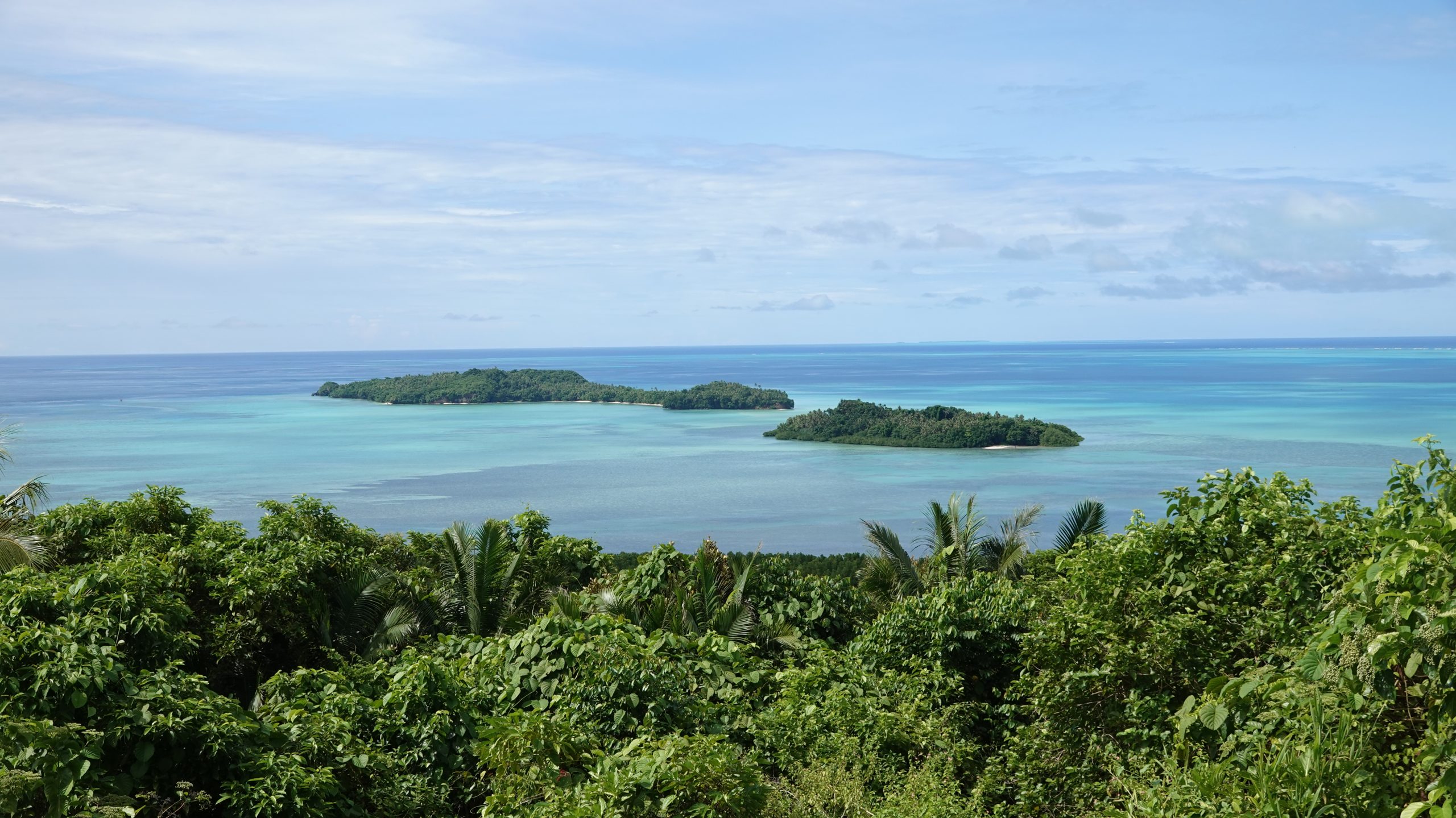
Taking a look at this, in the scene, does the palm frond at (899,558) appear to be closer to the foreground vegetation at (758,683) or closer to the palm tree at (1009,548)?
the palm tree at (1009,548)

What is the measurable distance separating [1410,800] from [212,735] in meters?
6.57

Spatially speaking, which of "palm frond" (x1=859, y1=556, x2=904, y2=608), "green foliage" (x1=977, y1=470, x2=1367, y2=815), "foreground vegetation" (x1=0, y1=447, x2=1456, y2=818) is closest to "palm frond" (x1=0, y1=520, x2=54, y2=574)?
"foreground vegetation" (x1=0, y1=447, x2=1456, y2=818)

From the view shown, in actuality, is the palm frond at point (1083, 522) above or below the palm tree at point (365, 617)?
above

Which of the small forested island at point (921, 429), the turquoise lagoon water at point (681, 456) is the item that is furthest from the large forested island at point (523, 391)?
the small forested island at point (921, 429)

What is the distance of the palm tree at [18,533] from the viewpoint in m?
10.2

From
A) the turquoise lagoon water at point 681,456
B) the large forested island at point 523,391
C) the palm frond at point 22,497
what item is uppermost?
the large forested island at point 523,391

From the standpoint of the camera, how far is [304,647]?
456 inches

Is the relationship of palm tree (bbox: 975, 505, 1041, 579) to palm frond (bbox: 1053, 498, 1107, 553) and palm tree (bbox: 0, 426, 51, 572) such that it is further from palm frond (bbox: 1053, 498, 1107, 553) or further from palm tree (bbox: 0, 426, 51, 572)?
palm tree (bbox: 0, 426, 51, 572)

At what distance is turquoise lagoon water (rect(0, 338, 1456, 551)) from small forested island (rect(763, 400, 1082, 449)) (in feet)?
4.12

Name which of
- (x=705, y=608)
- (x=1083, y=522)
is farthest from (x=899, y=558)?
(x=705, y=608)

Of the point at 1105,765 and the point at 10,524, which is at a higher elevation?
the point at 10,524

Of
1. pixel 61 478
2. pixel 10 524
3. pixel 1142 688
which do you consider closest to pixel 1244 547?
pixel 1142 688

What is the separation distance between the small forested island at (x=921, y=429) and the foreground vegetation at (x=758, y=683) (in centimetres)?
4749

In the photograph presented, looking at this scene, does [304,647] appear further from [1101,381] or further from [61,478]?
[1101,381]
